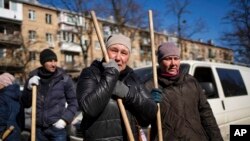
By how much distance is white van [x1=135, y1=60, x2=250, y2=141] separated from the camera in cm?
550

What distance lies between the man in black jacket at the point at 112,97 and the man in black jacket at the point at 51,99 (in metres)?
1.62

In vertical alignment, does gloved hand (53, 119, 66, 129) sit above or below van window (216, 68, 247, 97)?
below

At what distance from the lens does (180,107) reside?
3.00 metres

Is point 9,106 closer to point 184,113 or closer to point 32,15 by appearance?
point 184,113

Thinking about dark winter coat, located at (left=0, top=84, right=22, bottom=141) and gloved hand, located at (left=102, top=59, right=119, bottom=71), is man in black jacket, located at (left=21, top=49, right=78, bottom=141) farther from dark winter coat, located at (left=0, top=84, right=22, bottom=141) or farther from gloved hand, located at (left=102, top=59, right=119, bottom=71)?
gloved hand, located at (left=102, top=59, right=119, bottom=71)

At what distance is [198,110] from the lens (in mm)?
3145

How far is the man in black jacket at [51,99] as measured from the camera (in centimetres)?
399

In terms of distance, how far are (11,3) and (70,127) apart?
126ft

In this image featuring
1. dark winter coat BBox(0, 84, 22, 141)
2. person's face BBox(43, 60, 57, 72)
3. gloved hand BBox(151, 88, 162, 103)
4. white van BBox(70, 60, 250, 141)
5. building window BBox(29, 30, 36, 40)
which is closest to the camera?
gloved hand BBox(151, 88, 162, 103)

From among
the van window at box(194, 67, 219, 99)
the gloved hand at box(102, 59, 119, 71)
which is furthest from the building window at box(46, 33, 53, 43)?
the gloved hand at box(102, 59, 119, 71)

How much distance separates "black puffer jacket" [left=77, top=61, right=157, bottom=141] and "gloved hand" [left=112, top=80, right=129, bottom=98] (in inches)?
1.4

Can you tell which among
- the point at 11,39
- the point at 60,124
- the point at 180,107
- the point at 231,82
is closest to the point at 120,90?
the point at 180,107

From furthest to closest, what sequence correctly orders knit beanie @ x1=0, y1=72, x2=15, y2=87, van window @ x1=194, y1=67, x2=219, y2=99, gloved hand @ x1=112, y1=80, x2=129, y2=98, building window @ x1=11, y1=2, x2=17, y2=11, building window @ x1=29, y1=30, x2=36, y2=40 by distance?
building window @ x1=29, y1=30, x2=36, y2=40
building window @ x1=11, y1=2, x2=17, y2=11
van window @ x1=194, y1=67, x2=219, y2=99
knit beanie @ x1=0, y1=72, x2=15, y2=87
gloved hand @ x1=112, y1=80, x2=129, y2=98

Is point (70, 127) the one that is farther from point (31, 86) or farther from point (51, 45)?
point (51, 45)
